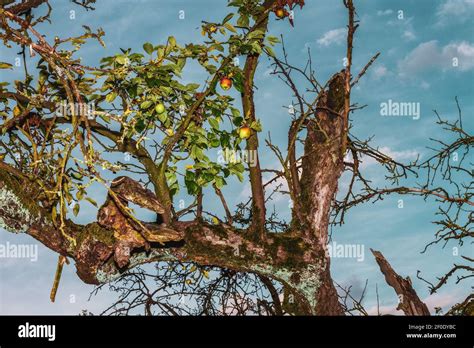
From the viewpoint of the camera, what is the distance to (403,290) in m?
5.34

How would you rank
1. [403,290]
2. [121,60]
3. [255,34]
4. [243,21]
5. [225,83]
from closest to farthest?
1. [121,60]
2. [255,34]
3. [225,83]
4. [243,21]
5. [403,290]

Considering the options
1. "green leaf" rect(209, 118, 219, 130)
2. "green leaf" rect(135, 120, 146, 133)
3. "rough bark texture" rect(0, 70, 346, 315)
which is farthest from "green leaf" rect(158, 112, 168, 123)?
"rough bark texture" rect(0, 70, 346, 315)

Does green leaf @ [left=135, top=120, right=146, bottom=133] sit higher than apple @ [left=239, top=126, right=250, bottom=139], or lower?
higher

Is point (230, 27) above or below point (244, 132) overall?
above

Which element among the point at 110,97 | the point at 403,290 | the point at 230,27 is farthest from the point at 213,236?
the point at 403,290

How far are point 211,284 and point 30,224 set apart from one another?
202 cm

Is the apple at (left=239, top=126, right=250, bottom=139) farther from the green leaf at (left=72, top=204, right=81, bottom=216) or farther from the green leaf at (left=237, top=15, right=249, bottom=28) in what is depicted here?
the green leaf at (left=72, top=204, right=81, bottom=216)

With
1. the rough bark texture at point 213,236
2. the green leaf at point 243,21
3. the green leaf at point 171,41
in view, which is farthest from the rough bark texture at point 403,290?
the green leaf at point 171,41

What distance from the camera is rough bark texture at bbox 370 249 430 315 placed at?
207 inches

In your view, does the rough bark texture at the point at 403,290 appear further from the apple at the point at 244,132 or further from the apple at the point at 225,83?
the apple at the point at 225,83

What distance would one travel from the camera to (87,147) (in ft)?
13.2

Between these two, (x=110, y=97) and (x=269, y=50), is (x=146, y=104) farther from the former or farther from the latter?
(x=269, y=50)
